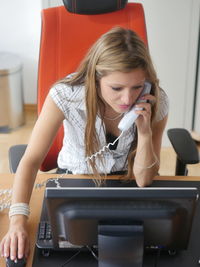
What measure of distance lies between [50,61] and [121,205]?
852mm

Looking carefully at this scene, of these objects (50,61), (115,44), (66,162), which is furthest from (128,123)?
(50,61)

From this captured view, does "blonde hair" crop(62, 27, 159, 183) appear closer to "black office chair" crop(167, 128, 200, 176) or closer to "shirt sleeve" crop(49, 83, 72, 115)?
"shirt sleeve" crop(49, 83, 72, 115)

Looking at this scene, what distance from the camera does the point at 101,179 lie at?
1.52 meters

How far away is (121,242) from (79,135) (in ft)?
2.13

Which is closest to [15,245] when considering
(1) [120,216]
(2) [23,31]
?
(1) [120,216]

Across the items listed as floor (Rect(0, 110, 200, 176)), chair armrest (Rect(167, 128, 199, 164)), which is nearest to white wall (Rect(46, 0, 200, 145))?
floor (Rect(0, 110, 200, 176))

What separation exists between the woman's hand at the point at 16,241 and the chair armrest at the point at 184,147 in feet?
2.26

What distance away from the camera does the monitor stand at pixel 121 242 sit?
101 centimetres

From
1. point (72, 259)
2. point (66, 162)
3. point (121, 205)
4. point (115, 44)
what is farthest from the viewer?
point (66, 162)

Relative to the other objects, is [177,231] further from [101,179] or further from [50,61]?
[50,61]

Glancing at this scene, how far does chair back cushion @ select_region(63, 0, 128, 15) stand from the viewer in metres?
1.64

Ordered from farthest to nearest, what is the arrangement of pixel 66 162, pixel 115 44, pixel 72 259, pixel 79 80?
pixel 66 162, pixel 79 80, pixel 115 44, pixel 72 259

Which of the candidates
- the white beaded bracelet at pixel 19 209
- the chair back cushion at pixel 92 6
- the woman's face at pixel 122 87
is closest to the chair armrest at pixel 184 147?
the woman's face at pixel 122 87

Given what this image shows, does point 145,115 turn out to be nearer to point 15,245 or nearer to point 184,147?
point 184,147
